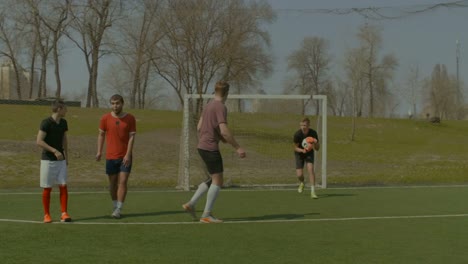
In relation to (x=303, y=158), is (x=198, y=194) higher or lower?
lower

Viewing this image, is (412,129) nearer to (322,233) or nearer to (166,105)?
(166,105)

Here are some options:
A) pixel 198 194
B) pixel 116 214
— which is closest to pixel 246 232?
pixel 198 194

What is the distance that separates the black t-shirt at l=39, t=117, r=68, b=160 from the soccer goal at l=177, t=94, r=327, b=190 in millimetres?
7883

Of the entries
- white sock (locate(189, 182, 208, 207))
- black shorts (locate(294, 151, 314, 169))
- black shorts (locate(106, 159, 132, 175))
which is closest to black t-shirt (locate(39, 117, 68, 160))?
black shorts (locate(106, 159, 132, 175))

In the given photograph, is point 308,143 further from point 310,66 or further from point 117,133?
point 310,66

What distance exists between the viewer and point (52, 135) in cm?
941

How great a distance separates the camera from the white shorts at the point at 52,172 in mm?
9453

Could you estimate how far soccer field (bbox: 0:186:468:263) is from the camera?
6.98 metres

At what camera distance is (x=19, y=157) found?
24750mm

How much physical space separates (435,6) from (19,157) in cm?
1647

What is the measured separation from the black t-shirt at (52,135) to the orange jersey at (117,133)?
746mm

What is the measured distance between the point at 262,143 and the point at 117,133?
1141 centimetres

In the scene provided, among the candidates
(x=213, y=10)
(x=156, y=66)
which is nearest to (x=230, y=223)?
(x=213, y=10)

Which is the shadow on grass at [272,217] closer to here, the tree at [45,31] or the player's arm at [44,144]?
the player's arm at [44,144]
